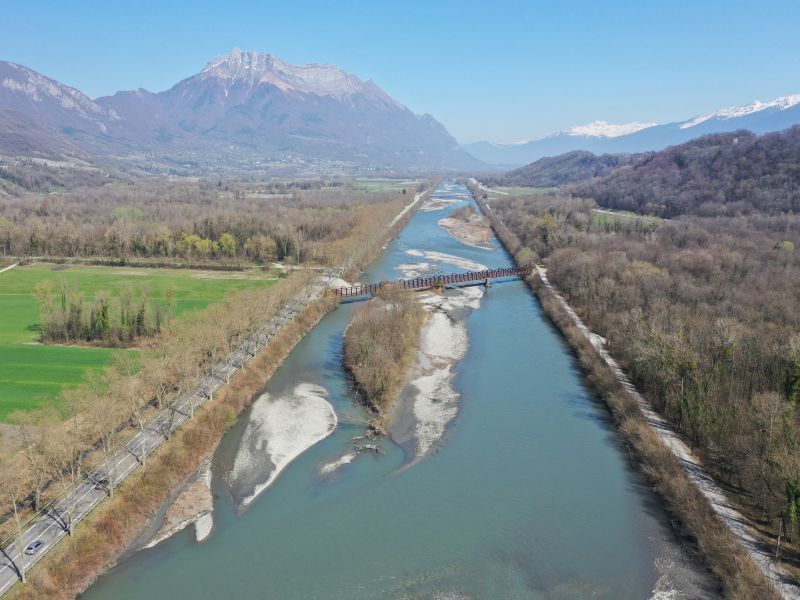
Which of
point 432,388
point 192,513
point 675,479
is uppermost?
point 192,513

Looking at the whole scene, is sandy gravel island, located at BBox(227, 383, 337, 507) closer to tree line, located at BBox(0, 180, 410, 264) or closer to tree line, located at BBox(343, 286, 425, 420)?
tree line, located at BBox(343, 286, 425, 420)

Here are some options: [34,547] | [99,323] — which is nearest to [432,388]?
[34,547]

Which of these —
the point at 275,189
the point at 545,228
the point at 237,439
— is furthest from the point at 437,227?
the point at 237,439

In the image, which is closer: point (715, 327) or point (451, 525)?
point (451, 525)

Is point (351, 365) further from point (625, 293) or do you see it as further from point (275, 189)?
point (275, 189)

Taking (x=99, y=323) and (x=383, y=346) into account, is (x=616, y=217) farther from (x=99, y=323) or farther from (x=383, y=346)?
(x=99, y=323)

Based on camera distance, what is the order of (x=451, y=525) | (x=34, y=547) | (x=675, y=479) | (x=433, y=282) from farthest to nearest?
1. (x=433, y=282)
2. (x=675, y=479)
3. (x=451, y=525)
4. (x=34, y=547)

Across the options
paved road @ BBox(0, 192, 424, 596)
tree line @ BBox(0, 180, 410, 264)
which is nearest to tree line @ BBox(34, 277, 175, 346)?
paved road @ BBox(0, 192, 424, 596)
